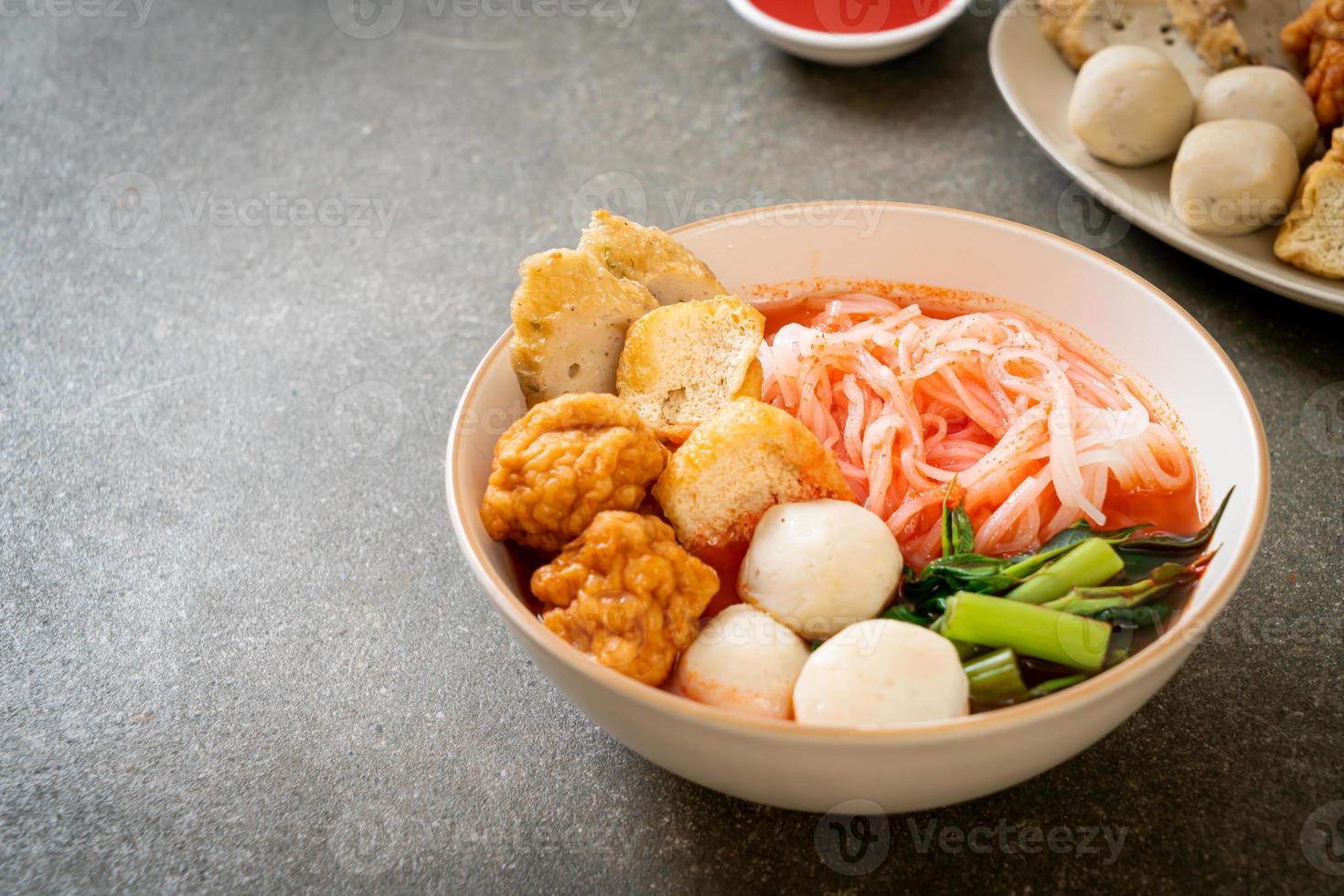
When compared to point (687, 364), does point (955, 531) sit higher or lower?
lower

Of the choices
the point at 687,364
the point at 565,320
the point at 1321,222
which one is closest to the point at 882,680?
the point at 687,364

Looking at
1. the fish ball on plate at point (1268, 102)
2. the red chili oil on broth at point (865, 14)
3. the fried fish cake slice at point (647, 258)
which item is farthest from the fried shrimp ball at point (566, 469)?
the red chili oil on broth at point (865, 14)

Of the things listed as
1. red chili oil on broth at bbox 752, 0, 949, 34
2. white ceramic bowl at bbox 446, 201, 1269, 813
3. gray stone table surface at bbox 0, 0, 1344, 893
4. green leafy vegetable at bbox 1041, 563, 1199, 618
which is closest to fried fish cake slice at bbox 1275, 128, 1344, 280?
gray stone table surface at bbox 0, 0, 1344, 893

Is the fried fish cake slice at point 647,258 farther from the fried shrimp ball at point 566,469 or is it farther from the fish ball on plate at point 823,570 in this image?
the fish ball on plate at point 823,570

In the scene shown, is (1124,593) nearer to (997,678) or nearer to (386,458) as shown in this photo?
(997,678)

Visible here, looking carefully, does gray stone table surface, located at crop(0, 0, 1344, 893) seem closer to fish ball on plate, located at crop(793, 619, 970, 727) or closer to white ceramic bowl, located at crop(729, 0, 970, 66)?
white ceramic bowl, located at crop(729, 0, 970, 66)

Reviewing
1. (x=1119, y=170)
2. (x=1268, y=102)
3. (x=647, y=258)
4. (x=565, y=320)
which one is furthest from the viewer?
(x=1119, y=170)
